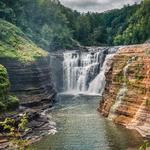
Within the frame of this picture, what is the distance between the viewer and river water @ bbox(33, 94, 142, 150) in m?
33.4

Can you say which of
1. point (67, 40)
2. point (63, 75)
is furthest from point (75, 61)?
point (67, 40)

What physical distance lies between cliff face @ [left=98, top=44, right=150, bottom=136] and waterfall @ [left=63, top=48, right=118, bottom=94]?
20.8 metres

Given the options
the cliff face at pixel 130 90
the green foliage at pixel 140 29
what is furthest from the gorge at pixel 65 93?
the green foliage at pixel 140 29

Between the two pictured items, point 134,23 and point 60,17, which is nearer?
point 60,17

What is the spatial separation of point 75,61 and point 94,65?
18.8 ft

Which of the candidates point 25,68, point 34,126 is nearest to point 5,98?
point 34,126

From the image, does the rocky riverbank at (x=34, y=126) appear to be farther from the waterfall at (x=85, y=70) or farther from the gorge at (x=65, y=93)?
the waterfall at (x=85, y=70)

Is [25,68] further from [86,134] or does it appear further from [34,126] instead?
[86,134]

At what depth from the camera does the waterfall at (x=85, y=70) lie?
71.7 meters

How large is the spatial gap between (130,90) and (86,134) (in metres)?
9.11

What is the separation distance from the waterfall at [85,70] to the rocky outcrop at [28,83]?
582 inches

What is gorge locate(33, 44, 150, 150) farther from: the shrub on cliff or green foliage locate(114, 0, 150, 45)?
green foliage locate(114, 0, 150, 45)

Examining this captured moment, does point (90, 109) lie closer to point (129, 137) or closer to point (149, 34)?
point (129, 137)

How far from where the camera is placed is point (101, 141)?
34.6m
